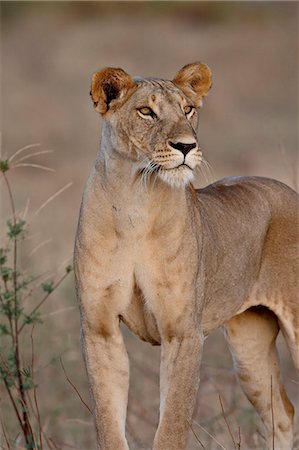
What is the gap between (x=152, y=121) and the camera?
5074 mm

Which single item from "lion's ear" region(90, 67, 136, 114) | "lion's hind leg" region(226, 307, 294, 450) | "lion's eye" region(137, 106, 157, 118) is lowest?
"lion's hind leg" region(226, 307, 294, 450)

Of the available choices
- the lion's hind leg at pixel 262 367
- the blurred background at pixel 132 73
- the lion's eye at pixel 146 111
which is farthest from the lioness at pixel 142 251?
the blurred background at pixel 132 73

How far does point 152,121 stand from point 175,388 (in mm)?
1027

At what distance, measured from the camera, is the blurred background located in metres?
9.16

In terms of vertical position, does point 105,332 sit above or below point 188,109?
below

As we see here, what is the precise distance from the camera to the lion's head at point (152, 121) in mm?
4930

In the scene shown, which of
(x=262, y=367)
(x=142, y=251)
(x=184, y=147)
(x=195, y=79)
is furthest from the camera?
(x=262, y=367)

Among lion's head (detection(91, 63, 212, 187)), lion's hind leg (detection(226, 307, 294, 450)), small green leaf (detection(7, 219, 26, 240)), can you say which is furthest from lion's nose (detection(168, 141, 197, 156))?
lion's hind leg (detection(226, 307, 294, 450))

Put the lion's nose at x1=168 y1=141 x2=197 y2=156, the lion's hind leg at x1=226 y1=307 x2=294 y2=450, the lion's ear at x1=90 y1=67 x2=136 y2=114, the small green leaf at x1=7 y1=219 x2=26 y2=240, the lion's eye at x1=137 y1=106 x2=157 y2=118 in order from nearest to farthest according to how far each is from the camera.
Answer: the lion's nose at x1=168 y1=141 x2=197 y2=156 → the lion's eye at x1=137 y1=106 x2=157 y2=118 → the lion's ear at x1=90 y1=67 x2=136 y2=114 → the small green leaf at x1=7 y1=219 x2=26 y2=240 → the lion's hind leg at x1=226 y1=307 x2=294 y2=450

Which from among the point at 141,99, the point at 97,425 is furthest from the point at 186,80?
the point at 97,425

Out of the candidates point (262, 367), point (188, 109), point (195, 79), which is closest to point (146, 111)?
point (188, 109)

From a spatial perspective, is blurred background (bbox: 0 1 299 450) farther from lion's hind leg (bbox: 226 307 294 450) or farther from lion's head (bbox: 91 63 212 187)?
lion's head (bbox: 91 63 212 187)

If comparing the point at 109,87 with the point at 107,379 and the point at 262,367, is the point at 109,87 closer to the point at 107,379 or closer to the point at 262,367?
the point at 107,379

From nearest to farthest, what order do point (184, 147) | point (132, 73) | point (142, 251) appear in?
1. point (184, 147)
2. point (142, 251)
3. point (132, 73)
